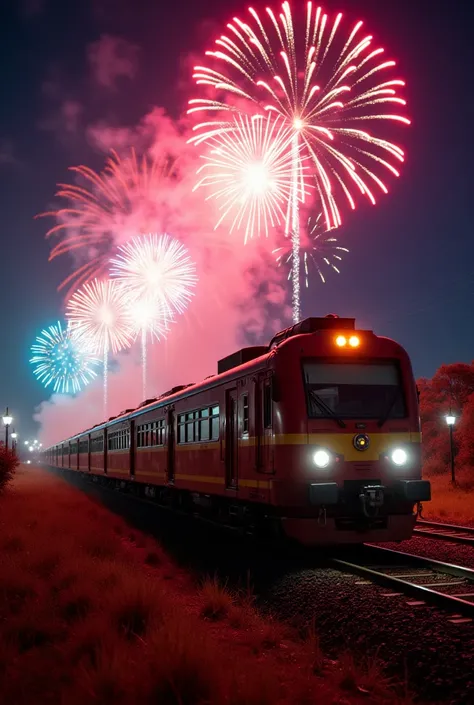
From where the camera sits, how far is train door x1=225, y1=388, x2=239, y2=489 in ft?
41.4

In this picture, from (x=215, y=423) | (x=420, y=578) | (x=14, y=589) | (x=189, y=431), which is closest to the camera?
(x=14, y=589)

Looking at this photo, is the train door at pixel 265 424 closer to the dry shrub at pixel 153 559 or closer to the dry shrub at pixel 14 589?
the dry shrub at pixel 153 559

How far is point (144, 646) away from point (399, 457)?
19.2 feet

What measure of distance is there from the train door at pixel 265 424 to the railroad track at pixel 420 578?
178 centimetres

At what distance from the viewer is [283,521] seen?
1034 centimetres

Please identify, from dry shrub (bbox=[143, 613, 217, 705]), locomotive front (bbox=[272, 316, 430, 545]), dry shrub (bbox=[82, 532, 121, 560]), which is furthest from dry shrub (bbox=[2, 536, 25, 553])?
dry shrub (bbox=[143, 613, 217, 705])

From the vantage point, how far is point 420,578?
30.3 ft

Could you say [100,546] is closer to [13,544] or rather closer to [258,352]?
[13,544]

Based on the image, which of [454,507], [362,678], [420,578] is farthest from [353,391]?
[454,507]

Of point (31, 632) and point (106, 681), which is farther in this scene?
point (31, 632)

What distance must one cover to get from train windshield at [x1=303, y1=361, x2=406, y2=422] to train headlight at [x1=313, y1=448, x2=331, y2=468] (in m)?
0.53

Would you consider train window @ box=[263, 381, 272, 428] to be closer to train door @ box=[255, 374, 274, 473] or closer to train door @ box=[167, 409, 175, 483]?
train door @ box=[255, 374, 274, 473]

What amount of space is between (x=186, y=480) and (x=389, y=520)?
6769 millimetres

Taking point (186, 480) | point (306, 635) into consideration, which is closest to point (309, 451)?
point (306, 635)
